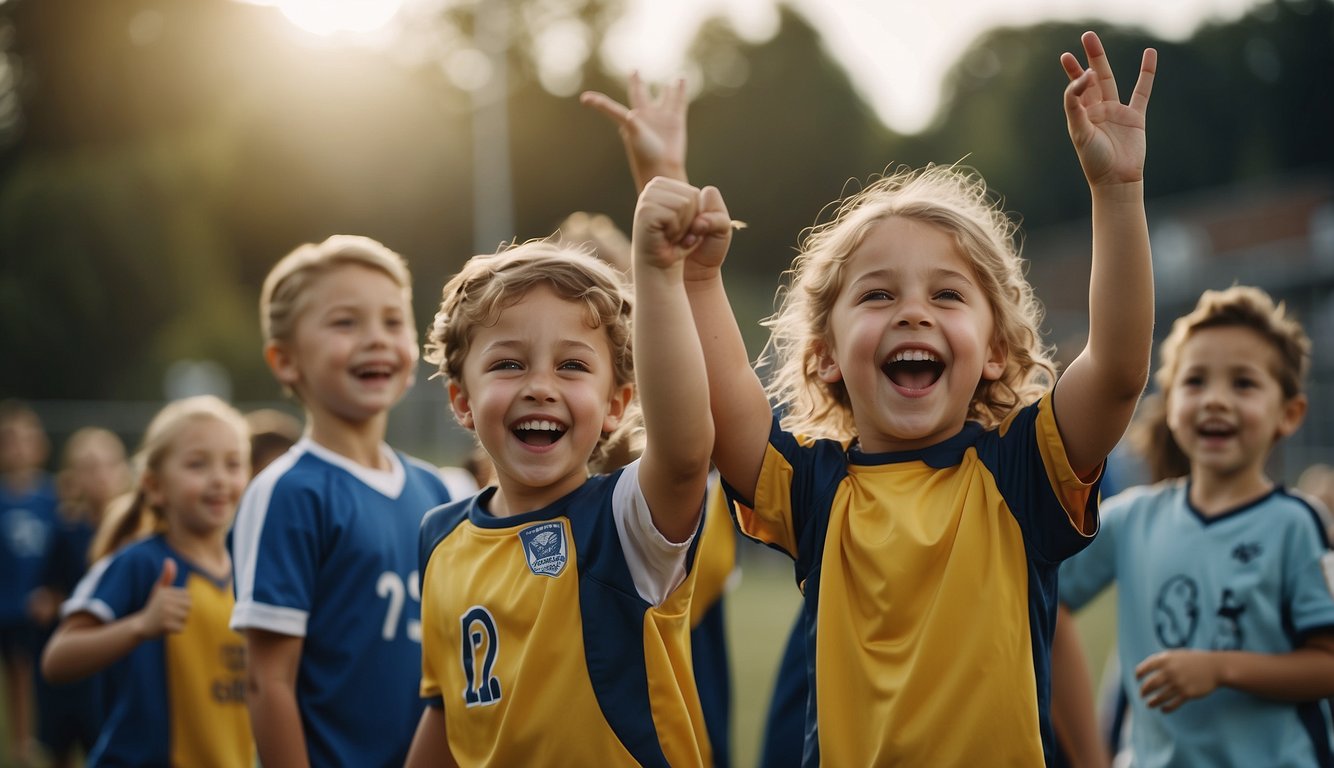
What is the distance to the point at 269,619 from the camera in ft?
10.3

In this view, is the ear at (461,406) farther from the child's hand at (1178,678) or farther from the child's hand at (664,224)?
the child's hand at (1178,678)

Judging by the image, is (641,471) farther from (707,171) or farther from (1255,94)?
(1255,94)

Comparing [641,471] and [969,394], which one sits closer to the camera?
[641,471]

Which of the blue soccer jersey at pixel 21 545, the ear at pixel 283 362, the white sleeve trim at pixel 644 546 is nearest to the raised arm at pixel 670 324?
the white sleeve trim at pixel 644 546

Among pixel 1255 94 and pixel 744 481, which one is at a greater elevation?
pixel 1255 94

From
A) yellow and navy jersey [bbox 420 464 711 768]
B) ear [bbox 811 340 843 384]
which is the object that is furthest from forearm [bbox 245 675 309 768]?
ear [bbox 811 340 843 384]

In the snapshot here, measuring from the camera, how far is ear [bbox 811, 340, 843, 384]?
2.64m

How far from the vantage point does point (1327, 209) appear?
142 ft

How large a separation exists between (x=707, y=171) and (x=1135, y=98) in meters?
45.5

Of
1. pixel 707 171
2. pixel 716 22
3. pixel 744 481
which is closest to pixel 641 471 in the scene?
pixel 744 481

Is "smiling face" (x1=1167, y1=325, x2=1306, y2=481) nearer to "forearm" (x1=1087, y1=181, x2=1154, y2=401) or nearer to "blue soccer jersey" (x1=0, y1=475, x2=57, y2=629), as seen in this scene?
"forearm" (x1=1087, y1=181, x2=1154, y2=401)

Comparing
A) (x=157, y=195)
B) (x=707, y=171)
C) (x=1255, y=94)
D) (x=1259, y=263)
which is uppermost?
(x=1255, y=94)

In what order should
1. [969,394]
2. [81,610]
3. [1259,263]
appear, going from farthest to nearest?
[1259,263]
[81,610]
[969,394]

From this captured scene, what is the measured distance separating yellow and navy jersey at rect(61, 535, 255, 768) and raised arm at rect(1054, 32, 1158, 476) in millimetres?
2964
